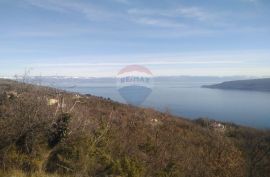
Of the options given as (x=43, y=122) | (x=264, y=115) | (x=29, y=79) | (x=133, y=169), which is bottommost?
(x=264, y=115)

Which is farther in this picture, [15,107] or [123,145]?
[123,145]

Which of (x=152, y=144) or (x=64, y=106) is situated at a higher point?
(x=64, y=106)

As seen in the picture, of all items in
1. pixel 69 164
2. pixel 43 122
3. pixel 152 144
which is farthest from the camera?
pixel 152 144

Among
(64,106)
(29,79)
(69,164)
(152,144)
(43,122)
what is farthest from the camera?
(152,144)

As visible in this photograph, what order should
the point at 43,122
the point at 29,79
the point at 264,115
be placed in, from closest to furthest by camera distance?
the point at 43,122
the point at 29,79
the point at 264,115

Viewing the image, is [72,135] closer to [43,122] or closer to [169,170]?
[43,122]

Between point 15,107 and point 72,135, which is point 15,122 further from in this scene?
point 72,135

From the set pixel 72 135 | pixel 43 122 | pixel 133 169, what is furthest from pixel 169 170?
pixel 43 122

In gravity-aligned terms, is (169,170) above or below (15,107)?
below

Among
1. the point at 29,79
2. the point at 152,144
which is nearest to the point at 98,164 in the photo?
the point at 29,79
